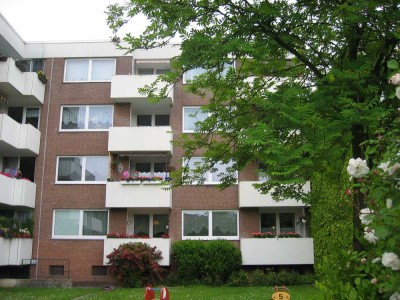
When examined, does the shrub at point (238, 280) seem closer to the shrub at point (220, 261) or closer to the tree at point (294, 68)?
the shrub at point (220, 261)

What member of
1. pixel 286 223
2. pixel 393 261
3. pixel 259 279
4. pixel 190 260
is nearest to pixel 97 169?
pixel 190 260

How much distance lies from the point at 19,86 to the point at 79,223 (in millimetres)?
7239

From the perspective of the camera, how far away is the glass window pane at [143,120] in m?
24.6

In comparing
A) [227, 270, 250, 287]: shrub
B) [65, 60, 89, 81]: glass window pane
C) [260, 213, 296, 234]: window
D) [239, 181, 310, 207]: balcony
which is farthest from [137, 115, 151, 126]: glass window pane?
[227, 270, 250, 287]: shrub

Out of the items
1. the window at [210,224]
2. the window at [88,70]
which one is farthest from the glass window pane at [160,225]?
the window at [88,70]

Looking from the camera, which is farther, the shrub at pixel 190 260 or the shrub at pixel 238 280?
the shrub at pixel 190 260

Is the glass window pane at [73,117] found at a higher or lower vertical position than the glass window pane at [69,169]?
higher

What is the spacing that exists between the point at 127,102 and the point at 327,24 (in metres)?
17.0

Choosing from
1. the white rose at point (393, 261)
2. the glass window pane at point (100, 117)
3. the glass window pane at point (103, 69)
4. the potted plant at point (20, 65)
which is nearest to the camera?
the white rose at point (393, 261)

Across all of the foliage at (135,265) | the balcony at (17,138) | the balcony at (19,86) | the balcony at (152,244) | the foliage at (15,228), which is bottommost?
the foliage at (135,265)

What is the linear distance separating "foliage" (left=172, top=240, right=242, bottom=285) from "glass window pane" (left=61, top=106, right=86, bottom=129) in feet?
27.5

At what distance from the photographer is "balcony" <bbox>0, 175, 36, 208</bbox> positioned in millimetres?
20031

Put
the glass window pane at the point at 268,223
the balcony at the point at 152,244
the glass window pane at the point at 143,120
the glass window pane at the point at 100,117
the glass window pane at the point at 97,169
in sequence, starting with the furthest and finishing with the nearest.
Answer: the glass window pane at the point at 143,120
the glass window pane at the point at 100,117
the glass window pane at the point at 97,169
the glass window pane at the point at 268,223
the balcony at the point at 152,244

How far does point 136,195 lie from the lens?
21406 millimetres
